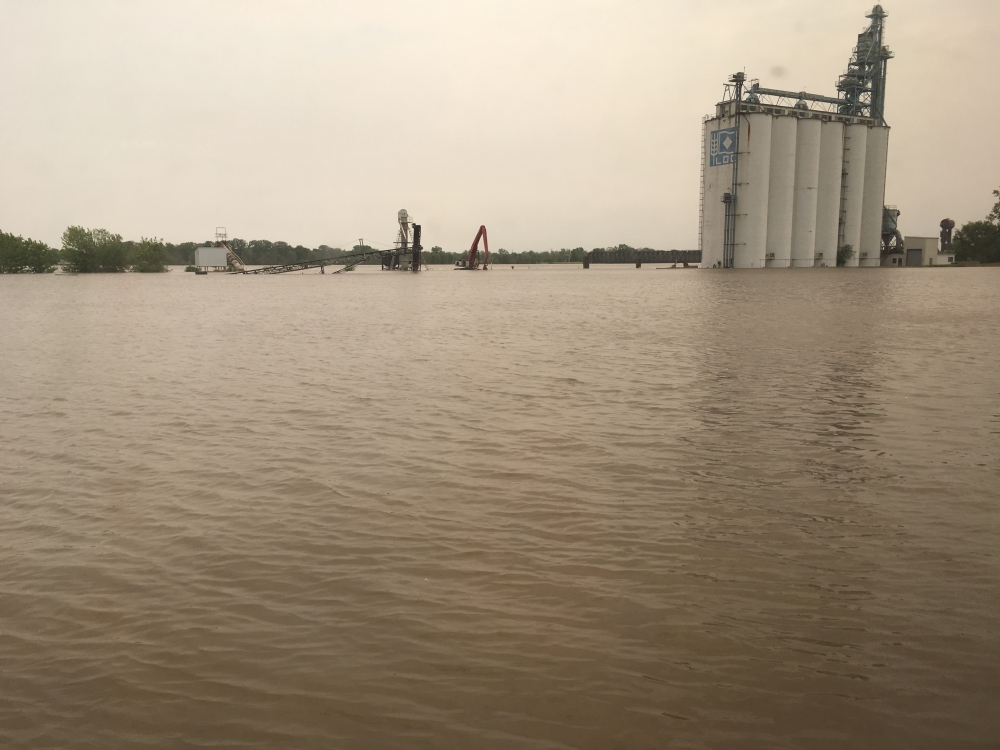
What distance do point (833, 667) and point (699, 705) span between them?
3.29ft

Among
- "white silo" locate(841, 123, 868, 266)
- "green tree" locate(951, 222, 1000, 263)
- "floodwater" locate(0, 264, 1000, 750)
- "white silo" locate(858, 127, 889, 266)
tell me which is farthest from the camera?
"green tree" locate(951, 222, 1000, 263)

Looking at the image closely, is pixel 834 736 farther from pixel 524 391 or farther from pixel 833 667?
pixel 524 391

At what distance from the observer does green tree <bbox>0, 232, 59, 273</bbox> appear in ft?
417

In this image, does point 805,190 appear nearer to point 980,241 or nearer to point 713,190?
point 713,190

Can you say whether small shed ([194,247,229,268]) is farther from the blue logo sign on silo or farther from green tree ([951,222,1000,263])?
green tree ([951,222,1000,263])

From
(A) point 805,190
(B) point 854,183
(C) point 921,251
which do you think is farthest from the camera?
(C) point 921,251

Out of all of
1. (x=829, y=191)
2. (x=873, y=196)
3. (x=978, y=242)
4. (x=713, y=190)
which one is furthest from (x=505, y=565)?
(x=978, y=242)

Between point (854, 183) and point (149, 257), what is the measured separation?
398 ft

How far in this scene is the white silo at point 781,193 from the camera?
88.2m

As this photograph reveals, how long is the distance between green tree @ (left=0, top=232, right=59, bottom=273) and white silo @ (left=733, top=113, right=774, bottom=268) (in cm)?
11638

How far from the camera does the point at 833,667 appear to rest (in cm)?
478

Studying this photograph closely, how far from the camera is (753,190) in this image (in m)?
86.4

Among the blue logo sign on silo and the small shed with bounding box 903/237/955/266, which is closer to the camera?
the blue logo sign on silo

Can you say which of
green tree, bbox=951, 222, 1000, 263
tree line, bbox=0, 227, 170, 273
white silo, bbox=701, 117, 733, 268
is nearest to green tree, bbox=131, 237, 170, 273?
tree line, bbox=0, 227, 170, 273
